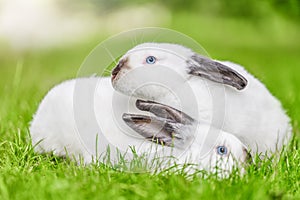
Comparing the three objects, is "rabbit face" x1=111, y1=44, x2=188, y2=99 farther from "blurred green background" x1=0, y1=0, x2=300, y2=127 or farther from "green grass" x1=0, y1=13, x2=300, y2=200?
"blurred green background" x1=0, y1=0, x2=300, y2=127

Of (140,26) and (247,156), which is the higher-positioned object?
(140,26)

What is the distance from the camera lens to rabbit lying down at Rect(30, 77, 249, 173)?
3.18m

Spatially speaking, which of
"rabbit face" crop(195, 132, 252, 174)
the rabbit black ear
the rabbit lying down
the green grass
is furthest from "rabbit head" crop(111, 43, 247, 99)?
the green grass

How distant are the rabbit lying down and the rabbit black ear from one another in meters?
0.26

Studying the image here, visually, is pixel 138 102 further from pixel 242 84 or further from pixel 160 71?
pixel 242 84

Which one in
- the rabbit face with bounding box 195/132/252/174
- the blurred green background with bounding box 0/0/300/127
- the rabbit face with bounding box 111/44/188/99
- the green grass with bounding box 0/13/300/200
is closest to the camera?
the green grass with bounding box 0/13/300/200

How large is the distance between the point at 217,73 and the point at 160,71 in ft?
1.02

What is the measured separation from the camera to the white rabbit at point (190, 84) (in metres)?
3.30

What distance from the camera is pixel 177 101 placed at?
333 centimetres

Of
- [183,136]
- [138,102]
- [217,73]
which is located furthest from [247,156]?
[138,102]

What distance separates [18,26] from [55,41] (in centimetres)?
86

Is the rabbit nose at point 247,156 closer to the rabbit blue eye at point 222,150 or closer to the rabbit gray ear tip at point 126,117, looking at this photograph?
the rabbit blue eye at point 222,150

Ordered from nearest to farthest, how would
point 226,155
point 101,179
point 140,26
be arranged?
point 101,179 < point 226,155 < point 140,26

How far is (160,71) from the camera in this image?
3.34m
